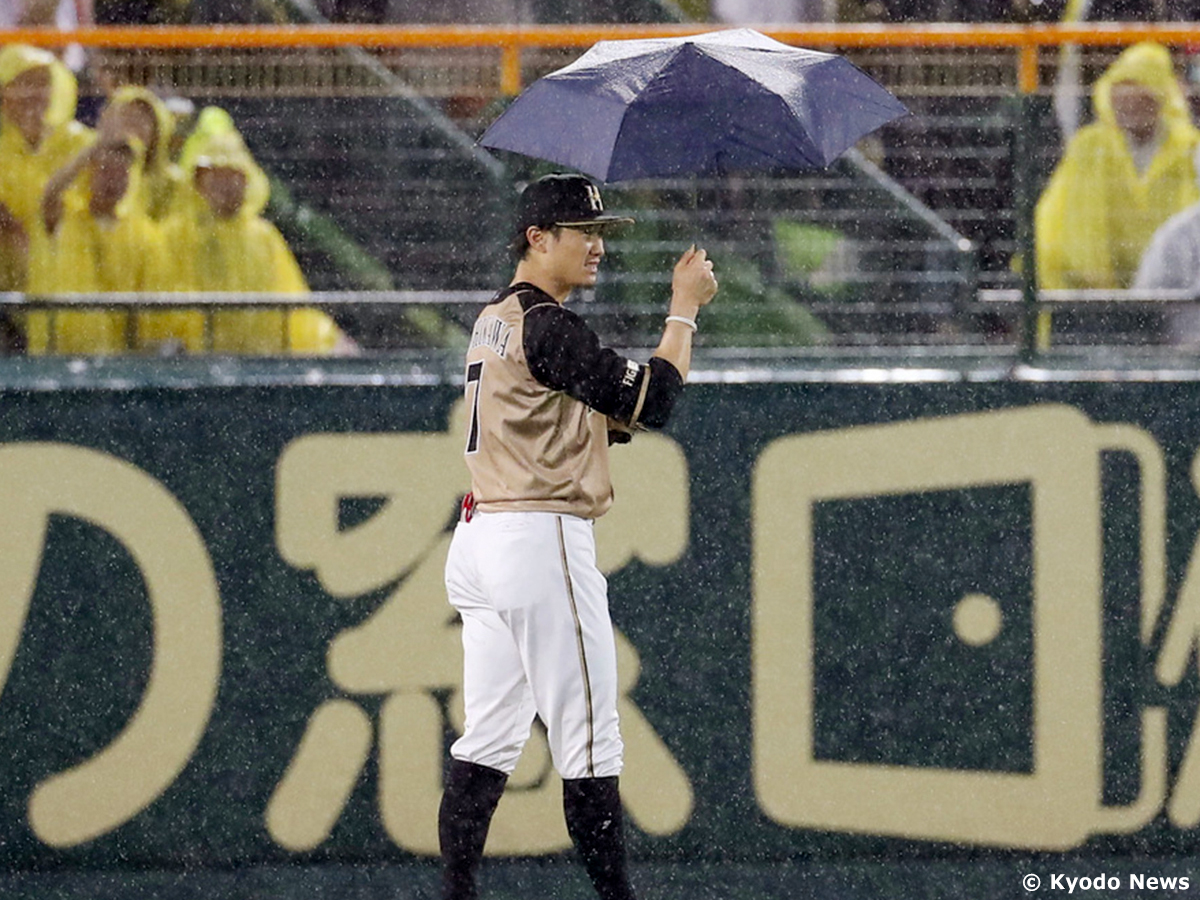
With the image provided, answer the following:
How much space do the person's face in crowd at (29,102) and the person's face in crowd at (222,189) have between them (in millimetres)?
532

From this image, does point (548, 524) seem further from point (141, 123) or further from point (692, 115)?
point (141, 123)

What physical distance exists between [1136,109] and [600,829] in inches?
120

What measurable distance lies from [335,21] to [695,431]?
8.45 feet

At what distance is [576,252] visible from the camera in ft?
16.5

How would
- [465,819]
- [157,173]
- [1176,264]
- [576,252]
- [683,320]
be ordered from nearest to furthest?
[683,320], [576,252], [465,819], [157,173], [1176,264]

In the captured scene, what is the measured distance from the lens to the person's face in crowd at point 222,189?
20.8 feet

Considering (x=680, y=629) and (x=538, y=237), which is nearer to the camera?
(x=538, y=237)

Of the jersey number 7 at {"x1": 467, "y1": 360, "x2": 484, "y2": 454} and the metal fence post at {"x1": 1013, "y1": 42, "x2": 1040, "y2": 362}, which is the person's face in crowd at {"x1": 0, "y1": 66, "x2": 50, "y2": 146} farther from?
the metal fence post at {"x1": 1013, "y1": 42, "x2": 1040, "y2": 362}

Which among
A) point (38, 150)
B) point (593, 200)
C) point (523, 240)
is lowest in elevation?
point (523, 240)

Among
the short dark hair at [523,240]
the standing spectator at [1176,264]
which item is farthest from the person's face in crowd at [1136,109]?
the short dark hair at [523,240]

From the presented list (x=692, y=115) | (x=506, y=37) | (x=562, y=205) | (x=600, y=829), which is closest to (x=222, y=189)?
(x=506, y=37)

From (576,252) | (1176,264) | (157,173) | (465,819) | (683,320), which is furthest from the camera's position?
(1176,264)

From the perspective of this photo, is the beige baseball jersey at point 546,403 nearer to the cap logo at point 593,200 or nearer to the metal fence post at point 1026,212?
the cap logo at point 593,200

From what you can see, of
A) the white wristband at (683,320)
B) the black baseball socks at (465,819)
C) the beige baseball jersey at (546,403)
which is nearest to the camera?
the beige baseball jersey at (546,403)
